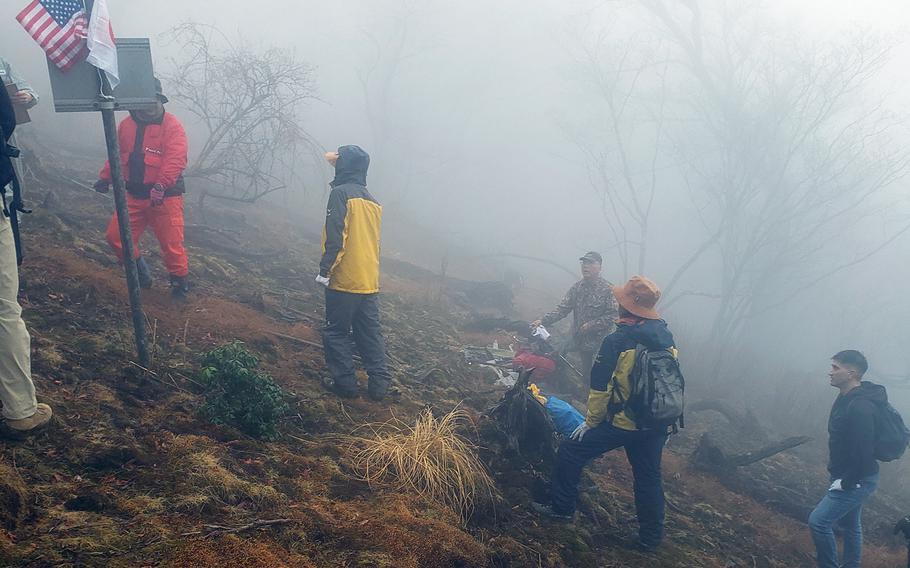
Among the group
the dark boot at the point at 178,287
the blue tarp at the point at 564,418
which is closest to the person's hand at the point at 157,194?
the dark boot at the point at 178,287

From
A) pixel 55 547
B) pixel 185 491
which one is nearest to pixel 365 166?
pixel 185 491

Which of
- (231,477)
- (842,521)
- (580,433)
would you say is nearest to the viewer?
(231,477)

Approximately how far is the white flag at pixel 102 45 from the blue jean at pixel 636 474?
4547mm

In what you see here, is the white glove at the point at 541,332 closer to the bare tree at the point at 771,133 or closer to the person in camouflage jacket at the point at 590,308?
the person in camouflage jacket at the point at 590,308

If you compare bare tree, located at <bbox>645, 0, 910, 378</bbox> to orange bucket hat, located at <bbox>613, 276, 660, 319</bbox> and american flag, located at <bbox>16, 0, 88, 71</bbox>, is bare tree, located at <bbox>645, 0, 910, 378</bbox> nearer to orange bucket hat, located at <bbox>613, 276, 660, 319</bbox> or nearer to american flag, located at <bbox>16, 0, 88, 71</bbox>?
orange bucket hat, located at <bbox>613, 276, 660, 319</bbox>

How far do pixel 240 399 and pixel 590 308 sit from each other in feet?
19.3

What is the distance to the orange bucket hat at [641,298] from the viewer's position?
461cm

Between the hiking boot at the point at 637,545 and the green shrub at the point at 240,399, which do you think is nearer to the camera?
the green shrub at the point at 240,399

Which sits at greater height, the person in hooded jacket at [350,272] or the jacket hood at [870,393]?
the person in hooded jacket at [350,272]

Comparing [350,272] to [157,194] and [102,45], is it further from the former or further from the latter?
[102,45]

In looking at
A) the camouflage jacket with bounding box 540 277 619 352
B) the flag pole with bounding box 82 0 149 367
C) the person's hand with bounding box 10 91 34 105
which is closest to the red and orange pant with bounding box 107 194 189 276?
the person's hand with bounding box 10 91 34 105

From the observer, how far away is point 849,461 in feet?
16.5

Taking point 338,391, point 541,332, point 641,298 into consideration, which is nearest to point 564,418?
point 641,298

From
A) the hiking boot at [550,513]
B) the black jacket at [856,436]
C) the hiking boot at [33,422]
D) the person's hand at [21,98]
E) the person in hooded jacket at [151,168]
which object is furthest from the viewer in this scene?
the person in hooded jacket at [151,168]
